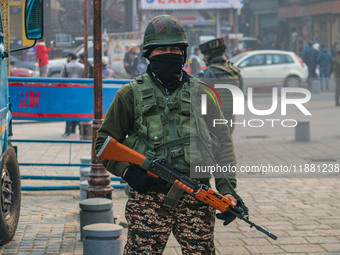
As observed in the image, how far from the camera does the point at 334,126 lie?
1596 cm

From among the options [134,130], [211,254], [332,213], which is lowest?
[332,213]

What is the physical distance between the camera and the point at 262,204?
8.05 metres

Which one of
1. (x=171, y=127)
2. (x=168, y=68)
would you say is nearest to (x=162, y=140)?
(x=171, y=127)

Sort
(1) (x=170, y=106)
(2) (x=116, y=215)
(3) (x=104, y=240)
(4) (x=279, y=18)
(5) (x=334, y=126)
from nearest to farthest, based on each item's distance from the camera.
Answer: (1) (x=170, y=106)
(3) (x=104, y=240)
(2) (x=116, y=215)
(5) (x=334, y=126)
(4) (x=279, y=18)

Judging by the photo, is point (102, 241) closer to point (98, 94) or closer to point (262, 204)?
point (98, 94)

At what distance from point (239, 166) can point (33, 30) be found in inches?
228

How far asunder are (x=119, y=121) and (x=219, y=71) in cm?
529

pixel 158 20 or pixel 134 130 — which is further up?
pixel 158 20

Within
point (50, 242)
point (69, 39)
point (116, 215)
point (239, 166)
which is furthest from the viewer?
point (69, 39)

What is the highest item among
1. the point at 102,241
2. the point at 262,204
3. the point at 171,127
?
the point at 171,127

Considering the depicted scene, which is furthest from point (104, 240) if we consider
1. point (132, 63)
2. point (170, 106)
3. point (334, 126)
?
point (132, 63)

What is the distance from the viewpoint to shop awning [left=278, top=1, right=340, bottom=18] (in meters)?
43.5

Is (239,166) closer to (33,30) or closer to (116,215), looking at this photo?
(116,215)

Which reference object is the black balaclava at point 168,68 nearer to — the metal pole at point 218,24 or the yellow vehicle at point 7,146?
the yellow vehicle at point 7,146
